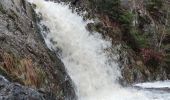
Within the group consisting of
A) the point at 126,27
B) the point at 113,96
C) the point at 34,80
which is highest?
the point at 126,27

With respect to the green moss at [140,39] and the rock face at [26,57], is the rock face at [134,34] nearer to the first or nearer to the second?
the green moss at [140,39]

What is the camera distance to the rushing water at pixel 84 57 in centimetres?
1535

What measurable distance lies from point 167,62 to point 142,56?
5.11 ft

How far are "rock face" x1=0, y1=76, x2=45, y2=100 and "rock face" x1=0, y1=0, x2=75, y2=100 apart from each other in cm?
155

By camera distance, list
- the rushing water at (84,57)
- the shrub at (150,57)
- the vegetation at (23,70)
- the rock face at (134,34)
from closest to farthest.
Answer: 1. the vegetation at (23,70)
2. the rushing water at (84,57)
3. the rock face at (134,34)
4. the shrub at (150,57)

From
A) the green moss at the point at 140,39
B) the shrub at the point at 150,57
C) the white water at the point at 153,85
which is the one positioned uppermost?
the green moss at the point at 140,39

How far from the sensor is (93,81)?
54.4 ft

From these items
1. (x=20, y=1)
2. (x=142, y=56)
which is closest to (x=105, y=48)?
(x=142, y=56)

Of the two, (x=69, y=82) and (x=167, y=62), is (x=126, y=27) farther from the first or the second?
(x=69, y=82)

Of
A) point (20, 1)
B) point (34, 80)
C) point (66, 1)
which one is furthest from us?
point (66, 1)

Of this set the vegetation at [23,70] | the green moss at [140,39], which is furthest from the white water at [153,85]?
the vegetation at [23,70]

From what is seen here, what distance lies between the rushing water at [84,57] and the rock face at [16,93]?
7.05 meters

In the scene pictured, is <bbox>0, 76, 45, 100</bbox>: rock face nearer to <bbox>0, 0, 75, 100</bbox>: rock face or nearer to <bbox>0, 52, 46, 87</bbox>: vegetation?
<bbox>0, 0, 75, 100</bbox>: rock face

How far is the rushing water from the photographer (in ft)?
50.4
